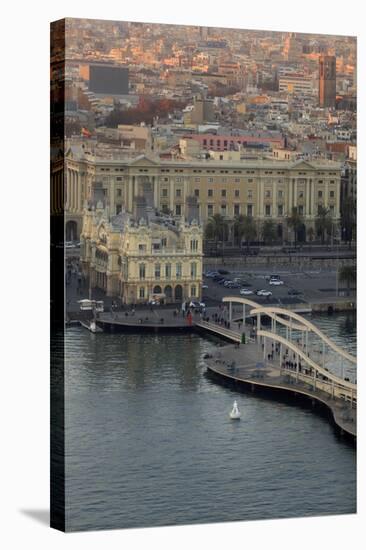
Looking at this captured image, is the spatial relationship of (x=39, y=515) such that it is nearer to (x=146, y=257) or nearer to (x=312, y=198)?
(x=146, y=257)

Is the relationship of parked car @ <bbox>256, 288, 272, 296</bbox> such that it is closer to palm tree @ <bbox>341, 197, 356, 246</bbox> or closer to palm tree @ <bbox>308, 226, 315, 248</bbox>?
palm tree @ <bbox>308, 226, 315, 248</bbox>

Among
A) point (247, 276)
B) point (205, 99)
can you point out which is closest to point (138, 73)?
point (205, 99)

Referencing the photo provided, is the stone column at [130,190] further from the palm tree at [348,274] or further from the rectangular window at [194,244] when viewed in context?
the palm tree at [348,274]

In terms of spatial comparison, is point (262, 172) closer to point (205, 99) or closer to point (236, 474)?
point (205, 99)

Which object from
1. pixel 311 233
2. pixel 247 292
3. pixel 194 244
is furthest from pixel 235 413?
pixel 311 233

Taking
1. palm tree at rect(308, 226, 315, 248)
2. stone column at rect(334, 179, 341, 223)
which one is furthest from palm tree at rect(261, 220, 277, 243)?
stone column at rect(334, 179, 341, 223)

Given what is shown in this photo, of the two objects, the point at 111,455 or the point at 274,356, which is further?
the point at 274,356

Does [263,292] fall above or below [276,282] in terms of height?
below
